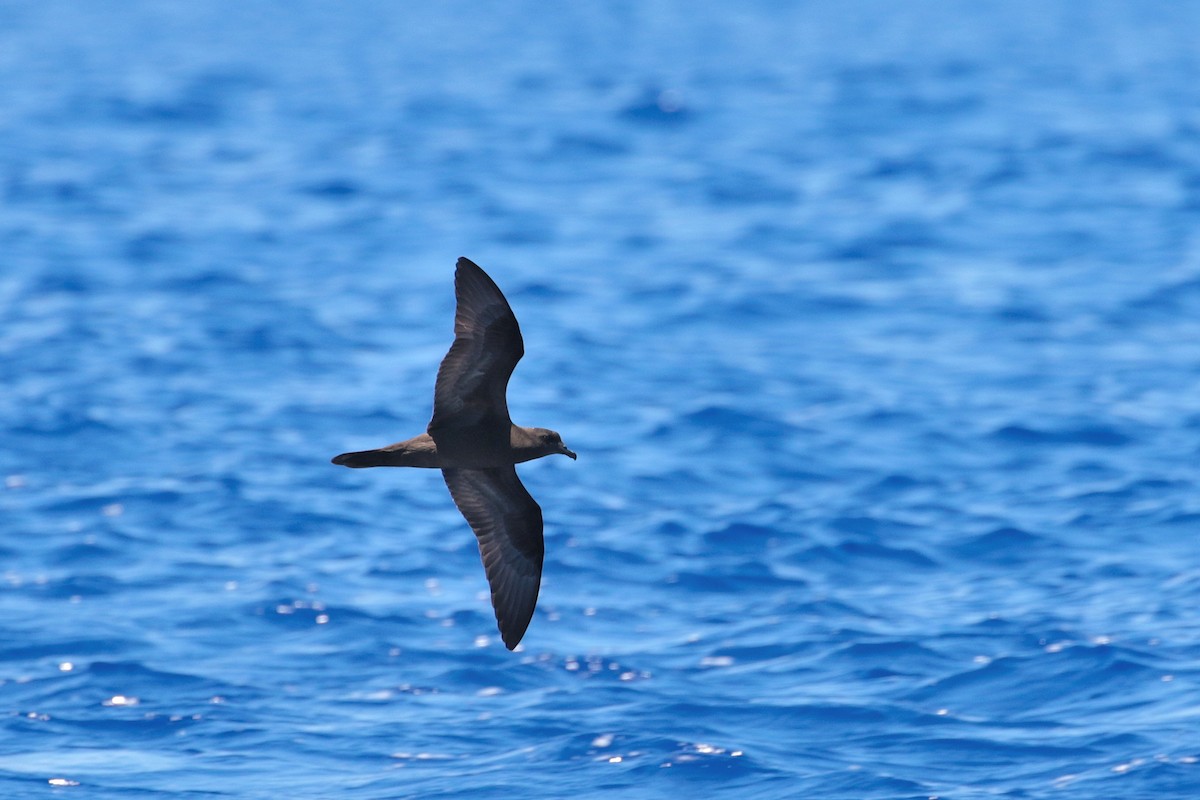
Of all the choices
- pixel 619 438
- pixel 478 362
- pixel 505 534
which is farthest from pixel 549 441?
pixel 619 438

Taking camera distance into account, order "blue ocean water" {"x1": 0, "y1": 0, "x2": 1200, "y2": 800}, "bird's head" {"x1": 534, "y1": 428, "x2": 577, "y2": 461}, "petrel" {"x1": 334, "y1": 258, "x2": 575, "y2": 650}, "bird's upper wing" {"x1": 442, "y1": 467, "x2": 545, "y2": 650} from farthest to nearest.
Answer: "blue ocean water" {"x1": 0, "y1": 0, "x2": 1200, "y2": 800} < "bird's upper wing" {"x1": 442, "y1": 467, "x2": 545, "y2": 650} < "bird's head" {"x1": 534, "y1": 428, "x2": 577, "y2": 461} < "petrel" {"x1": 334, "y1": 258, "x2": 575, "y2": 650}

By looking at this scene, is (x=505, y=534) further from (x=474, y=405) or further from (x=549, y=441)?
(x=474, y=405)

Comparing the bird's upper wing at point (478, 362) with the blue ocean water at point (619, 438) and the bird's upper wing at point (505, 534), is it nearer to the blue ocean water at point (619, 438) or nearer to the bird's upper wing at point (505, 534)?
the bird's upper wing at point (505, 534)

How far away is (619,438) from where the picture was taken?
633 inches

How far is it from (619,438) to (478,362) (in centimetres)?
781

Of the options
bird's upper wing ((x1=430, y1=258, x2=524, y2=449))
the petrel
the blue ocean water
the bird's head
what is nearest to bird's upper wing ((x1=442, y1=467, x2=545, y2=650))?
the petrel

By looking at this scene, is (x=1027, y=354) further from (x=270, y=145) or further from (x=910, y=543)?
(x=270, y=145)

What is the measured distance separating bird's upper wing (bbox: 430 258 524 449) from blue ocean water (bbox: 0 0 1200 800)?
2.72m

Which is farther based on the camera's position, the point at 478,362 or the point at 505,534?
the point at 505,534

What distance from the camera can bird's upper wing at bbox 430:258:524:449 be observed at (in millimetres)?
8141

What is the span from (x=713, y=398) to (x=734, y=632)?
17.0 ft

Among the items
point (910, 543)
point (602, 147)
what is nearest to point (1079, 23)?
point (602, 147)

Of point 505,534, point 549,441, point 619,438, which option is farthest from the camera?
point 619,438

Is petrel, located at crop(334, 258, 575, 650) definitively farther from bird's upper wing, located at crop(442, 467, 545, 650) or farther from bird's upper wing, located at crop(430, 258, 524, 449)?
bird's upper wing, located at crop(442, 467, 545, 650)
